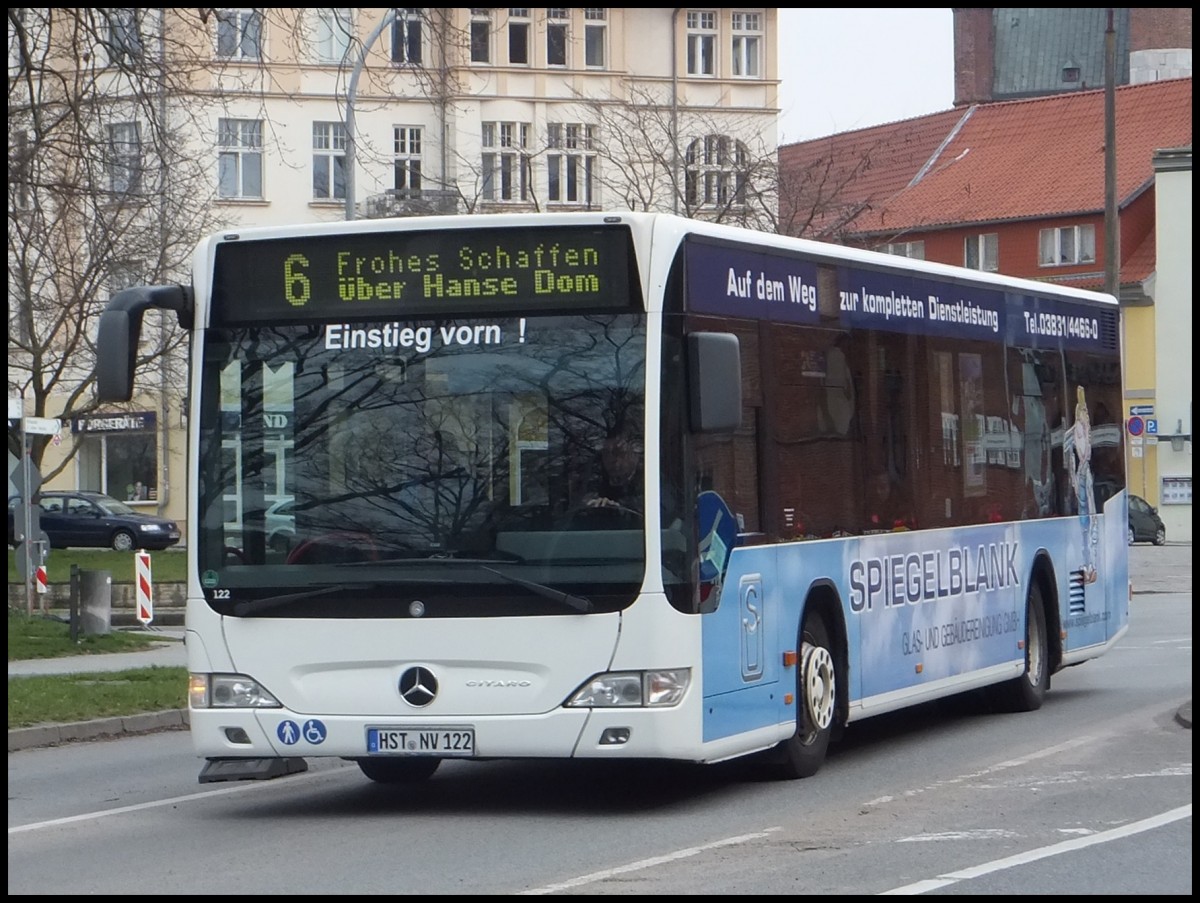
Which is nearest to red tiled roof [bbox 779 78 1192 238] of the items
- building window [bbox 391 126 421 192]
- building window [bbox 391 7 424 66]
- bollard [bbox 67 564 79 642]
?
building window [bbox 391 126 421 192]

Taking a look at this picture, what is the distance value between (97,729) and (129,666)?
6293 millimetres

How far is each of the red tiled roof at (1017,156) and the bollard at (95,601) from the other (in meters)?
43.5

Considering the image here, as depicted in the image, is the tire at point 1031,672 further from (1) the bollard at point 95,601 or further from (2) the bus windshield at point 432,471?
(1) the bollard at point 95,601

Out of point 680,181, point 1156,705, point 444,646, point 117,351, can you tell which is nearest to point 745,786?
point 444,646

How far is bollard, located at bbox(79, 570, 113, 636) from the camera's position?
87.1ft

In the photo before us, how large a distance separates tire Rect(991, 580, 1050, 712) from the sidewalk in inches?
42.9

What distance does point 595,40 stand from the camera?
65562 millimetres

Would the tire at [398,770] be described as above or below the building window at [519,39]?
below

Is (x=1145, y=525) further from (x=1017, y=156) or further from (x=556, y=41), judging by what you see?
(x=556, y=41)

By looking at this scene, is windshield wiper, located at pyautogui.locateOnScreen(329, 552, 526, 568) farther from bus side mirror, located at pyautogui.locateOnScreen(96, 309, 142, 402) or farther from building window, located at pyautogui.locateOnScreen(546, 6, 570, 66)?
building window, located at pyautogui.locateOnScreen(546, 6, 570, 66)

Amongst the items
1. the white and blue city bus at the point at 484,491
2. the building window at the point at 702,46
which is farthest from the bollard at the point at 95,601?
the building window at the point at 702,46

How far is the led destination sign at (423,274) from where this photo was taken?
36.3ft

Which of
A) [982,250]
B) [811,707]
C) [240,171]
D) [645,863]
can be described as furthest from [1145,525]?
[645,863]

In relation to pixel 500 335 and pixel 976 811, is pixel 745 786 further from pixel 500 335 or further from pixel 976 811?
pixel 500 335
